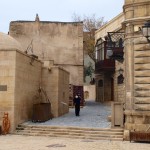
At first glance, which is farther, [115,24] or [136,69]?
[115,24]

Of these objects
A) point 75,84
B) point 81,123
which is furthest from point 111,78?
point 81,123

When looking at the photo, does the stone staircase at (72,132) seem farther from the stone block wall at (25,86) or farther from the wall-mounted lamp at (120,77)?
the wall-mounted lamp at (120,77)

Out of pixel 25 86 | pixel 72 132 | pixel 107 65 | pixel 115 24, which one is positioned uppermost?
pixel 115 24

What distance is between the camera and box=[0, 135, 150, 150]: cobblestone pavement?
14.1 m

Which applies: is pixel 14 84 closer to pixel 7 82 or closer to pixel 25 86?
pixel 7 82

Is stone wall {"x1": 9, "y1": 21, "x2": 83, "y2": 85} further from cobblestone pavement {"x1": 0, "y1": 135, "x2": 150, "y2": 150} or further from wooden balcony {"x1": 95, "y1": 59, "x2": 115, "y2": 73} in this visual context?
cobblestone pavement {"x1": 0, "y1": 135, "x2": 150, "y2": 150}

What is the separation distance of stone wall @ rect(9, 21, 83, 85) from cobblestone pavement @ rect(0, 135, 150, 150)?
19841 mm

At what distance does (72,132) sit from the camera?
17.9m

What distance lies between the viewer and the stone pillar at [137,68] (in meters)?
16.4

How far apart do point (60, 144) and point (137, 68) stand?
15.9ft

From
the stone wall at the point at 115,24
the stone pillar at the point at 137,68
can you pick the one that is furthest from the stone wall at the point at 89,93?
the stone pillar at the point at 137,68

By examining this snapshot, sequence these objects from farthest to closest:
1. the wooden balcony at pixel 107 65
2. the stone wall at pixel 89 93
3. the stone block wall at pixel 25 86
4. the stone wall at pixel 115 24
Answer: the stone wall at pixel 89 93
the wooden balcony at pixel 107 65
the stone wall at pixel 115 24
the stone block wall at pixel 25 86

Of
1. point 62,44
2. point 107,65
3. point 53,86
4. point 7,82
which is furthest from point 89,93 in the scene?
point 7,82

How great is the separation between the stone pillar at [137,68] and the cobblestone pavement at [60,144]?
4.57ft
